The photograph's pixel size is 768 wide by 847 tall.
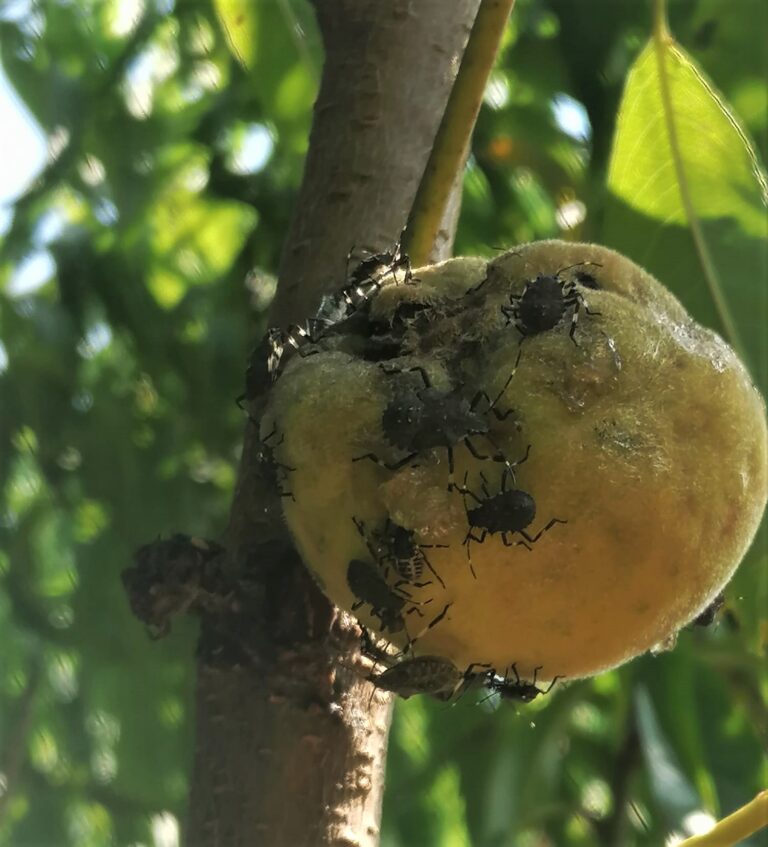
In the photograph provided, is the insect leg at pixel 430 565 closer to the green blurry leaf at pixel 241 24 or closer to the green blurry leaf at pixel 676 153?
the green blurry leaf at pixel 676 153

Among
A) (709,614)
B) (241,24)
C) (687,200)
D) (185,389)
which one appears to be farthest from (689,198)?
(185,389)

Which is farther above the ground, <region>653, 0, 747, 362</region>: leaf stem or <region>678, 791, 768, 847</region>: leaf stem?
<region>653, 0, 747, 362</region>: leaf stem

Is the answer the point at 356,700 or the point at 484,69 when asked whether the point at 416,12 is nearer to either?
the point at 484,69

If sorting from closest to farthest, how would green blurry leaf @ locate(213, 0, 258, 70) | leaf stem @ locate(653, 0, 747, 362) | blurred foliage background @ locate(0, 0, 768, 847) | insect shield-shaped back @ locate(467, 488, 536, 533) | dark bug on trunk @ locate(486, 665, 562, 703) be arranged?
insect shield-shaped back @ locate(467, 488, 536, 533) → dark bug on trunk @ locate(486, 665, 562, 703) → leaf stem @ locate(653, 0, 747, 362) → green blurry leaf @ locate(213, 0, 258, 70) → blurred foliage background @ locate(0, 0, 768, 847)

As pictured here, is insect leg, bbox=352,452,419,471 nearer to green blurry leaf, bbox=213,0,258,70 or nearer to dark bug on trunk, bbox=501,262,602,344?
dark bug on trunk, bbox=501,262,602,344

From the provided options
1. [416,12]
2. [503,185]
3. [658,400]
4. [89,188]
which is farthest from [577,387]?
[89,188]

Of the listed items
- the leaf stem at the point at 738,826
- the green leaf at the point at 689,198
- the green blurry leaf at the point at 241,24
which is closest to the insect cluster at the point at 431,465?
the leaf stem at the point at 738,826

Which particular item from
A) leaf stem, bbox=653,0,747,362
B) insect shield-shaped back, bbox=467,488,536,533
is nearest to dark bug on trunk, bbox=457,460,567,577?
insect shield-shaped back, bbox=467,488,536,533
